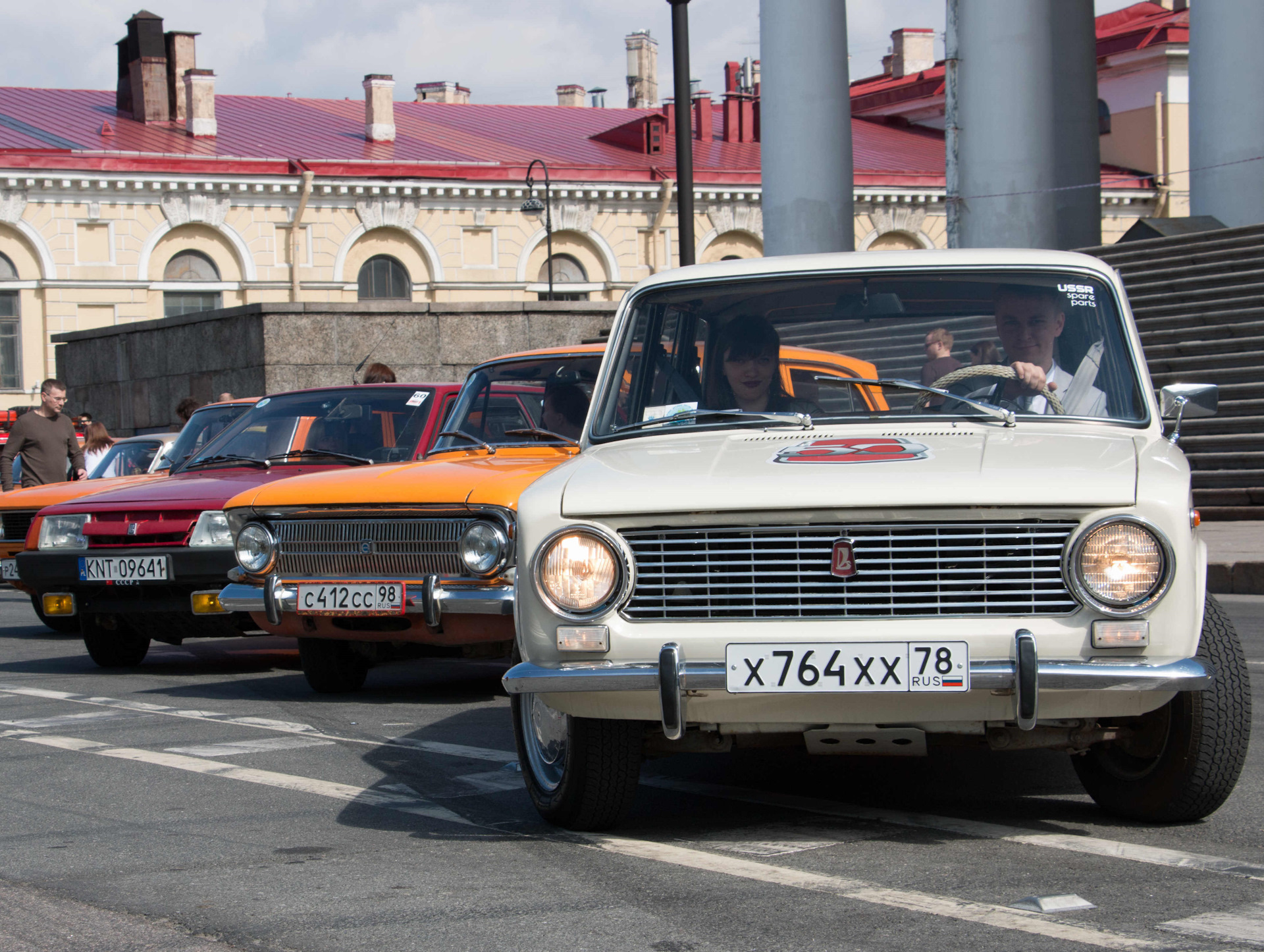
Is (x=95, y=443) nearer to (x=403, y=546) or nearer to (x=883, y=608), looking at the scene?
A: (x=403, y=546)

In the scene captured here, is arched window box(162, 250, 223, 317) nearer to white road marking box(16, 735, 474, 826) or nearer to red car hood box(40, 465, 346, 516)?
red car hood box(40, 465, 346, 516)

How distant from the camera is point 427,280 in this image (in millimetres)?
49875

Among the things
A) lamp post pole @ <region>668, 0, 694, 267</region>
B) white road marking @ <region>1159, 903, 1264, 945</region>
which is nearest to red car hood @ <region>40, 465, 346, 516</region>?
white road marking @ <region>1159, 903, 1264, 945</region>

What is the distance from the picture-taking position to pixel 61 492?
1215 centimetres

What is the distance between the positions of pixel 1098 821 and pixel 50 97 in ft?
172

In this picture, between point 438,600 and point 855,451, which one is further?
point 438,600

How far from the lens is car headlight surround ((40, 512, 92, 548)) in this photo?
10312 millimetres

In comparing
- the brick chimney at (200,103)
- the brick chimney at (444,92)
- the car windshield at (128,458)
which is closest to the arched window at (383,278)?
the brick chimney at (200,103)

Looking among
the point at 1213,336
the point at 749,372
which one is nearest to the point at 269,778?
the point at 749,372

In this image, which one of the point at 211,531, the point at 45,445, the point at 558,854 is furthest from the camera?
the point at 45,445

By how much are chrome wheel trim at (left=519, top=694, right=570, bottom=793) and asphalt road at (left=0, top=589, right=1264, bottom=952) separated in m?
0.17

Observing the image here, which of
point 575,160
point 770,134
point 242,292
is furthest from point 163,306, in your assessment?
point 770,134

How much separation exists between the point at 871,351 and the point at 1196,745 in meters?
1.64

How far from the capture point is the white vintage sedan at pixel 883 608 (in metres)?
4.49
